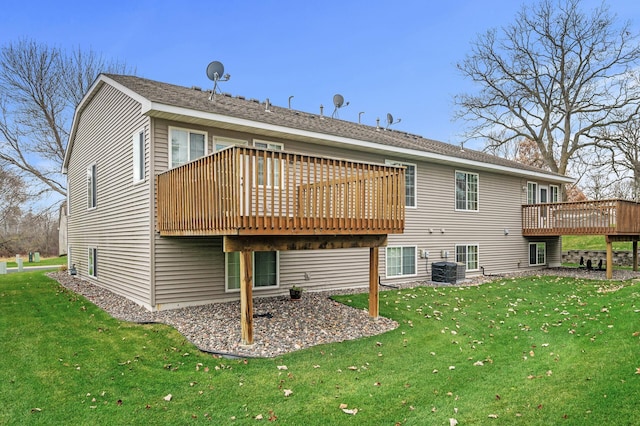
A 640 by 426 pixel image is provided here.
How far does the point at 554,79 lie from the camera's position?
26.1m

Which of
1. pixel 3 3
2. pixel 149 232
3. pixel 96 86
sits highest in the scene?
pixel 3 3

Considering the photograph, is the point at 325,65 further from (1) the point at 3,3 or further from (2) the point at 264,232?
(2) the point at 264,232

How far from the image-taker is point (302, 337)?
6.91 metres

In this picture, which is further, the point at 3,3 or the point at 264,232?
the point at 3,3

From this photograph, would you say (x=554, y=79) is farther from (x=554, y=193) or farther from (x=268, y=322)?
(x=268, y=322)

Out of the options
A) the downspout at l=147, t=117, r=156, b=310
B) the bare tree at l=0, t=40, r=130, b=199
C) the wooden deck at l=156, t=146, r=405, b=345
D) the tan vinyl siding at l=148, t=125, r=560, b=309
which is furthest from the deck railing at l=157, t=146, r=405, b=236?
the bare tree at l=0, t=40, r=130, b=199

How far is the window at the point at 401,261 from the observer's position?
42.6 ft

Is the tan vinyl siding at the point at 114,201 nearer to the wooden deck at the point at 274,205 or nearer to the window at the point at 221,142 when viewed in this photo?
the wooden deck at the point at 274,205

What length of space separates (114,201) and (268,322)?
235 inches

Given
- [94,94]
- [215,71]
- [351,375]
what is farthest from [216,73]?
[351,375]

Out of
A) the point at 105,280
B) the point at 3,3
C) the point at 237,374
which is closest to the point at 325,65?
the point at 3,3

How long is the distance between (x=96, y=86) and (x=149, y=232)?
19.1 feet

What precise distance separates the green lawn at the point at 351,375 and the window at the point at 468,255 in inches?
251

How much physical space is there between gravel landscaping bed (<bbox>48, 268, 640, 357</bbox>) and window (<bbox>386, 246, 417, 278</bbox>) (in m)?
3.21
